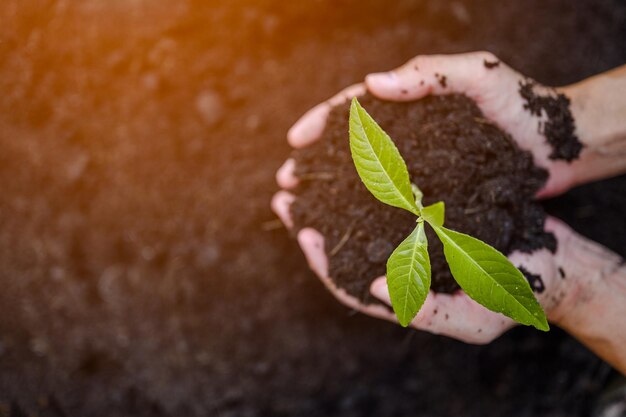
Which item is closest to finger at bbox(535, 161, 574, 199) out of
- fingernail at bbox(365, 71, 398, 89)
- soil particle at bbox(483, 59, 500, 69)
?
soil particle at bbox(483, 59, 500, 69)

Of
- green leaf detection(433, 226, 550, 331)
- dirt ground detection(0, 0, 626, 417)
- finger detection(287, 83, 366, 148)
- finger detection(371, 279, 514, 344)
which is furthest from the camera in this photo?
dirt ground detection(0, 0, 626, 417)

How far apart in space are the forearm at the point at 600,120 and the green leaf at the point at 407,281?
79cm

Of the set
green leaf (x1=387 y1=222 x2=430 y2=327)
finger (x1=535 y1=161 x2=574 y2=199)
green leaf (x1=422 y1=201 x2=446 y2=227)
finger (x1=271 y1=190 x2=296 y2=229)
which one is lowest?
finger (x1=535 y1=161 x2=574 y2=199)

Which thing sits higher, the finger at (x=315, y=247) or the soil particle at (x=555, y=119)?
the soil particle at (x=555, y=119)

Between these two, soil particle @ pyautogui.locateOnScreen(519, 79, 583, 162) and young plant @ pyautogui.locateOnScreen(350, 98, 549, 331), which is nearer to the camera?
young plant @ pyautogui.locateOnScreen(350, 98, 549, 331)

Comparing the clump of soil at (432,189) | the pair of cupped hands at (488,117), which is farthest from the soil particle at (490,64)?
the clump of soil at (432,189)

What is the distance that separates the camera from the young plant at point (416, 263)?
0.93 m

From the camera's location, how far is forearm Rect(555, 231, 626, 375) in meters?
1.46

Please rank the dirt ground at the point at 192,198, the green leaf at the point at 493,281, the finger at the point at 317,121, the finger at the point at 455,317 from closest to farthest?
the green leaf at the point at 493,281, the finger at the point at 455,317, the finger at the point at 317,121, the dirt ground at the point at 192,198

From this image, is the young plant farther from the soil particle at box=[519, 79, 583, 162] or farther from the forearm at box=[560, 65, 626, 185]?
the forearm at box=[560, 65, 626, 185]

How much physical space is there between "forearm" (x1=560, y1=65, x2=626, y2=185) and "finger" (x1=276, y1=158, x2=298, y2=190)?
2.56 feet

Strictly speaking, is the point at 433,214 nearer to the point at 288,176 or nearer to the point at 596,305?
the point at 288,176

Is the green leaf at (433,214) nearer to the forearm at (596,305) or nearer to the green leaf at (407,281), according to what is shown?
the green leaf at (407,281)

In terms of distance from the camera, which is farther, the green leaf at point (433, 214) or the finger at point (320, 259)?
the finger at point (320, 259)
